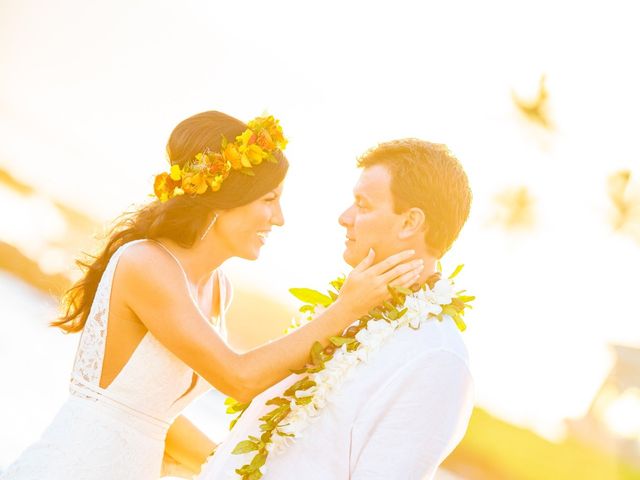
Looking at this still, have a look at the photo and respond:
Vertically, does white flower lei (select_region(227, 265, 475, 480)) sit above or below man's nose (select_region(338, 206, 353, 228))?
below

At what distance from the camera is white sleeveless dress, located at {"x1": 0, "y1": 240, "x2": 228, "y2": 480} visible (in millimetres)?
3172

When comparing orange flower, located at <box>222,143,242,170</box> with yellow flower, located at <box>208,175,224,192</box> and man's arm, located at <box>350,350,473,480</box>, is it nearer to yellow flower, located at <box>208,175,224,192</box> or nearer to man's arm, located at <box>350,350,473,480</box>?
yellow flower, located at <box>208,175,224,192</box>

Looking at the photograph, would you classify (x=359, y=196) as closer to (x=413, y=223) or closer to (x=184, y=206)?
(x=413, y=223)

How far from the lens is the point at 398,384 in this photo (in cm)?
258

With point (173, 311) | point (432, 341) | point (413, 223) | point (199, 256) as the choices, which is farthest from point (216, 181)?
point (432, 341)

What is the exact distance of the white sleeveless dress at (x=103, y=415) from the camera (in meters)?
3.17

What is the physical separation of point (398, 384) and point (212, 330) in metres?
0.87

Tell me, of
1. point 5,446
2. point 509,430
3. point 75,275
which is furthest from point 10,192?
point 75,275

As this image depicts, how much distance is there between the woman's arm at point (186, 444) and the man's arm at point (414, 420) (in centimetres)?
128

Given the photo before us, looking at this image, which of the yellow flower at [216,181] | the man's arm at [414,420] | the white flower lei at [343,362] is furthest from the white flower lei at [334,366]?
the yellow flower at [216,181]

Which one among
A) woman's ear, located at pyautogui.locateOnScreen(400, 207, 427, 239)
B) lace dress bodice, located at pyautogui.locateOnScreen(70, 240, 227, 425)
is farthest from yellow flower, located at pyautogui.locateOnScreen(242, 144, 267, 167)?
woman's ear, located at pyautogui.locateOnScreen(400, 207, 427, 239)

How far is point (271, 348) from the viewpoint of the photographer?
299 cm

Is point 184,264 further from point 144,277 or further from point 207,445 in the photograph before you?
point 207,445

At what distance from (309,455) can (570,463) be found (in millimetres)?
A: 18970
